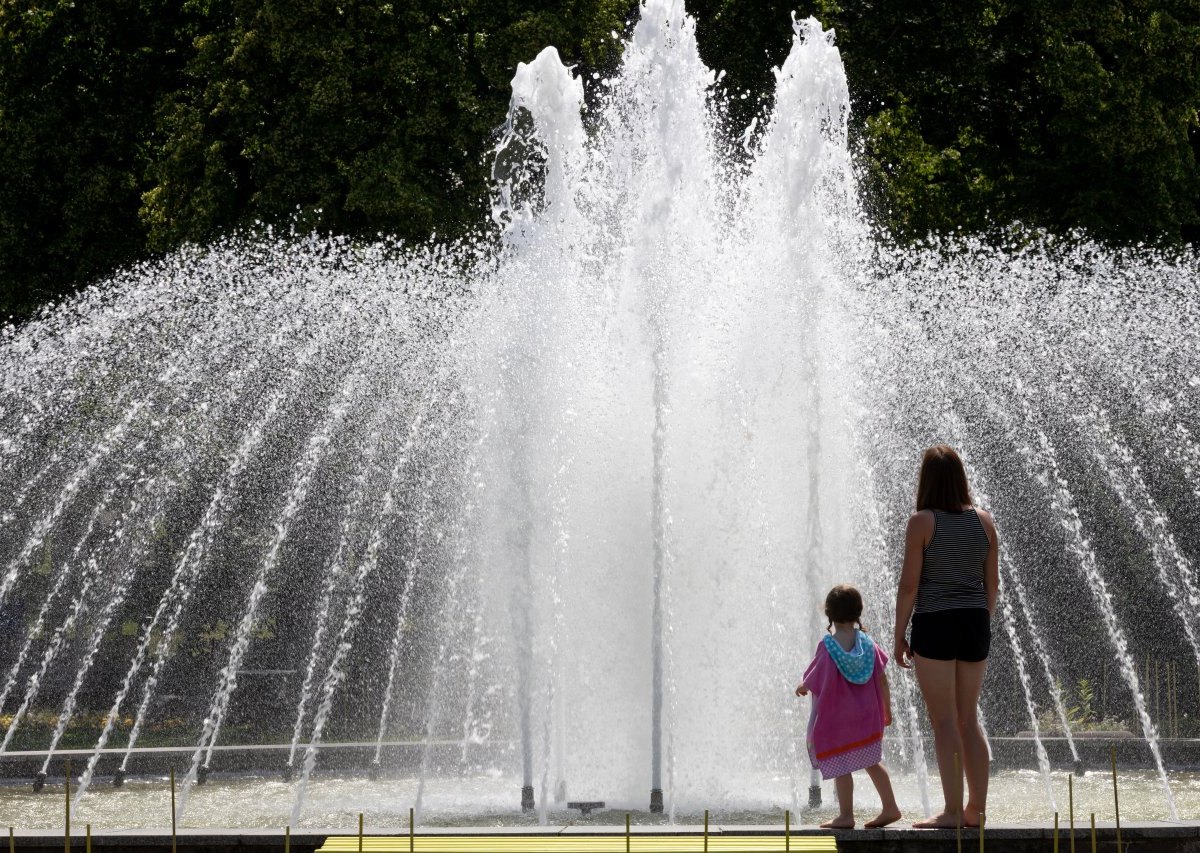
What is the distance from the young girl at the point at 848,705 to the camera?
667 cm

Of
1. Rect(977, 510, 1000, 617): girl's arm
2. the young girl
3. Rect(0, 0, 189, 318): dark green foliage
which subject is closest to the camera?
Rect(977, 510, 1000, 617): girl's arm

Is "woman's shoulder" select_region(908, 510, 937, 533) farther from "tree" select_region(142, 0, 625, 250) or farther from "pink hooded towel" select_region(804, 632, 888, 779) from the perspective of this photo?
"tree" select_region(142, 0, 625, 250)

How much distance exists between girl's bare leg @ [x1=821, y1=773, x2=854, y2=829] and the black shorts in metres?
0.61

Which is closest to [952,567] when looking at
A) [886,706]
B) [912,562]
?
[912,562]

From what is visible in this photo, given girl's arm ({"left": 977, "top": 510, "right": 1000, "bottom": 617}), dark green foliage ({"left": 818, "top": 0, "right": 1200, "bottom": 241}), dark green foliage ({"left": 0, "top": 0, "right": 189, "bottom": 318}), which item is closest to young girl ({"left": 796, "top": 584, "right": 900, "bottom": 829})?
girl's arm ({"left": 977, "top": 510, "right": 1000, "bottom": 617})

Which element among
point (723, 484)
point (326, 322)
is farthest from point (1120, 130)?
point (723, 484)

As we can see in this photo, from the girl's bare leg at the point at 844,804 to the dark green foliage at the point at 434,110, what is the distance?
1351 centimetres

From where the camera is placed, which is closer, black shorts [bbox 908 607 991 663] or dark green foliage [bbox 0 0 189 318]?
black shorts [bbox 908 607 991 663]

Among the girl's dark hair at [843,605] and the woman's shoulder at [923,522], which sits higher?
the woman's shoulder at [923,522]

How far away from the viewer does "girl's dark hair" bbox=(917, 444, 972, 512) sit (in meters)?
6.38

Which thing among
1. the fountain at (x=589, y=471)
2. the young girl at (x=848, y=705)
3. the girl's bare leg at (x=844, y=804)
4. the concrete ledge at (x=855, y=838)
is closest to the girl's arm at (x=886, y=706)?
the young girl at (x=848, y=705)

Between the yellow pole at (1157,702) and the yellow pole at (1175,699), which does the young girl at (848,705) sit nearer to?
the yellow pole at (1175,699)

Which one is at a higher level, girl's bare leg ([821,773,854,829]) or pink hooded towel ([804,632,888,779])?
pink hooded towel ([804,632,888,779])

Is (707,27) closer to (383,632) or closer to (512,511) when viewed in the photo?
(383,632)
